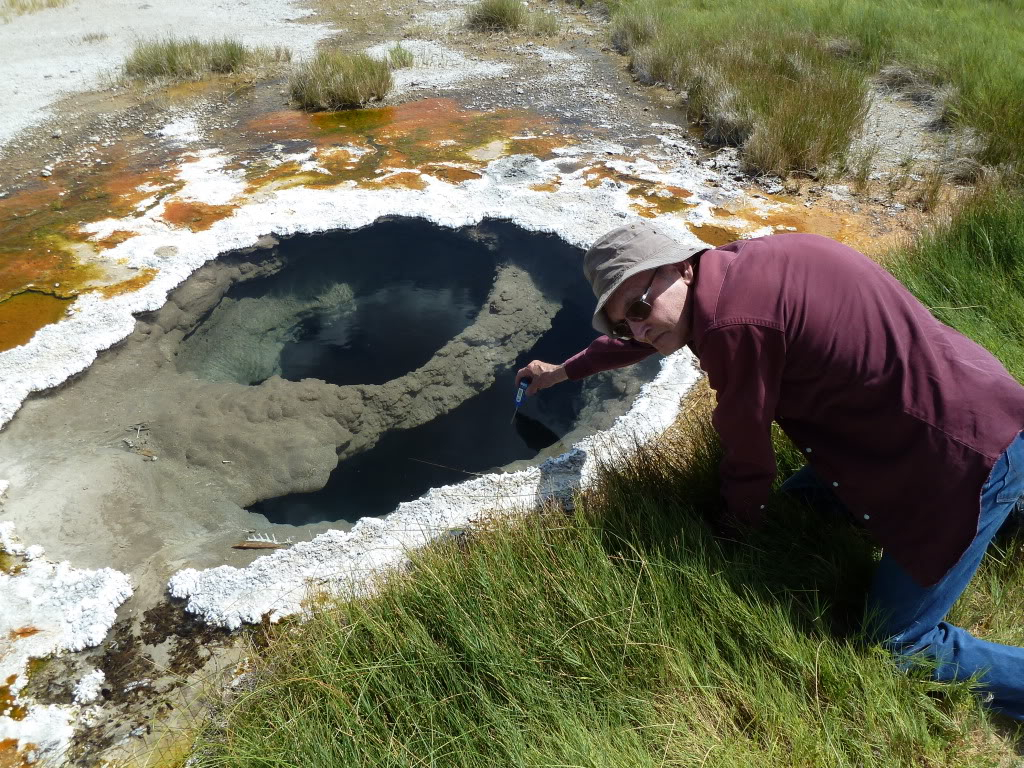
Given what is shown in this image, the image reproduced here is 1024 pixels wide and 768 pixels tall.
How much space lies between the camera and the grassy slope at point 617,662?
1370 mm

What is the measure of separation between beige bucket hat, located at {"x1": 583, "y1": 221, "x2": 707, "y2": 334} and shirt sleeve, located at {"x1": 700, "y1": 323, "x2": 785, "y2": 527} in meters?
0.19

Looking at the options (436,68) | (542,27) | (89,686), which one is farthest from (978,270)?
(542,27)

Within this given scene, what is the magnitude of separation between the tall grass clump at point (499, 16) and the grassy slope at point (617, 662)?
282 inches

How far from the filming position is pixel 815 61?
561 centimetres

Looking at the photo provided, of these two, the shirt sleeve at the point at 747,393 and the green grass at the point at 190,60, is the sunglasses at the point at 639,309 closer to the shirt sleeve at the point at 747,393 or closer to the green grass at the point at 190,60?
the shirt sleeve at the point at 747,393

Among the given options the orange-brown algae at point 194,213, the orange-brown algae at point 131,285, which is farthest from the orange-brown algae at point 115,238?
the orange-brown algae at point 131,285

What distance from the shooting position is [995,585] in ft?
5.36

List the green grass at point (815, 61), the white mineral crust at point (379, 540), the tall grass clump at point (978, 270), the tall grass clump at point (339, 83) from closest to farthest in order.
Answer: the white mineral crust at point (379, 540) → the tall grass clump at point (978, 270) → the green grass at point (815, 61) → the tall grass clump at point (339, 83)

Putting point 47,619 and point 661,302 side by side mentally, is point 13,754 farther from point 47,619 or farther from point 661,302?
point 661,302

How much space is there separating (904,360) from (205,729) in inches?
68.3

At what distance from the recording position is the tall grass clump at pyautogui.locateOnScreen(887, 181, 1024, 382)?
2.49 m

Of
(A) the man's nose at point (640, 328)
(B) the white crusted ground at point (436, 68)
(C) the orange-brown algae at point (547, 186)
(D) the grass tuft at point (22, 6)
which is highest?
(D) the grass tuft at point (22, 6)

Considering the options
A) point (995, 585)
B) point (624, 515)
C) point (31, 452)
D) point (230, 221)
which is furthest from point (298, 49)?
point (995, 585)

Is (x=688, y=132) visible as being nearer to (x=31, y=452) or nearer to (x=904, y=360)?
(x=904, y=360)
